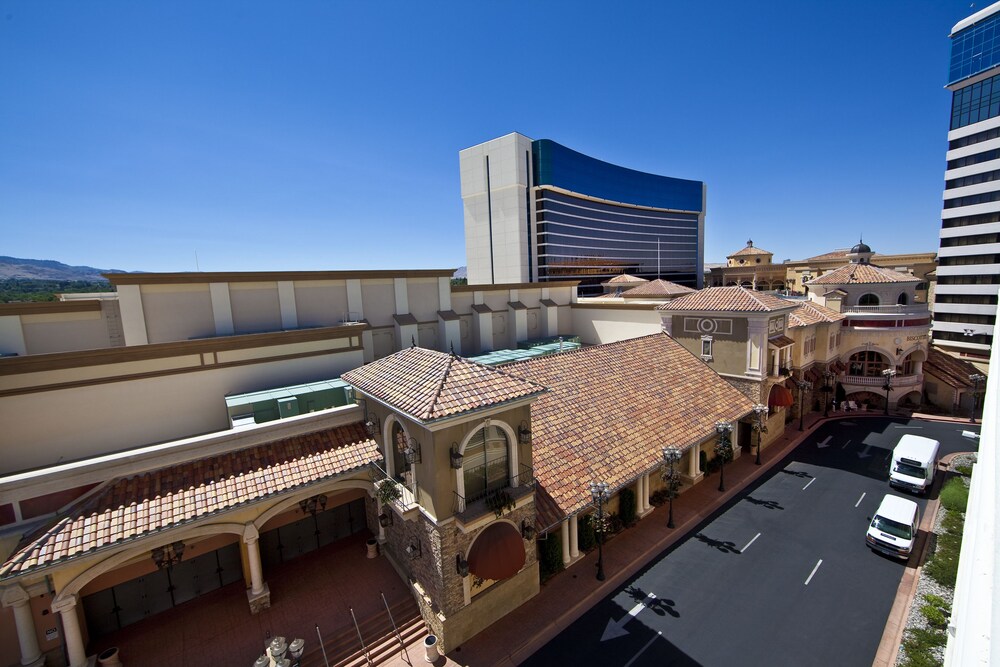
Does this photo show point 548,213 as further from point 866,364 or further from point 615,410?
point 615,410

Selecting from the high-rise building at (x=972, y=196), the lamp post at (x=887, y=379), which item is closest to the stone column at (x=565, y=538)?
the lamp post at (x=887, y=379)

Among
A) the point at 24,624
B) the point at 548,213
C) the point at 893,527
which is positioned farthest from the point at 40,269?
the point at 893,527

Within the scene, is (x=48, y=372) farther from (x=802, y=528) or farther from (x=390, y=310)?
(x=802, y=528)

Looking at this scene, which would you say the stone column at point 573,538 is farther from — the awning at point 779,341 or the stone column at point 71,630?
the awning at point 779,341

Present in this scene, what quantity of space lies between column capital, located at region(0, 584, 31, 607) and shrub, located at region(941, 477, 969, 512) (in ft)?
114

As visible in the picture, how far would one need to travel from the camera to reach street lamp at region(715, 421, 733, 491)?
814 inches

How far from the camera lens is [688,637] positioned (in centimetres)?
1336

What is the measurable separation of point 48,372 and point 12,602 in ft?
24.0

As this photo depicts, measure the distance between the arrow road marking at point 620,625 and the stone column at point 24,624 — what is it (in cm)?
1645

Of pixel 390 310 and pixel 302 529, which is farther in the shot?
pixel 390 310

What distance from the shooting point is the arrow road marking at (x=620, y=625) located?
13.6 metres

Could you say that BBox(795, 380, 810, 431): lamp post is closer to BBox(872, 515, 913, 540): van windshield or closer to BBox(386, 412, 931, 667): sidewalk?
BBox(386, 412, 931, 667): sidewalk

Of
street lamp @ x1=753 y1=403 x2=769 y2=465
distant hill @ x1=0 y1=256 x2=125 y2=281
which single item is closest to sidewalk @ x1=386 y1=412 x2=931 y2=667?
street lamp @ x1=753 y1=403 x2=769 y2=465

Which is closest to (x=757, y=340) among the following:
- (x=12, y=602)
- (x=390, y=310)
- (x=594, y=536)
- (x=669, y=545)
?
(x=669, y=545)
